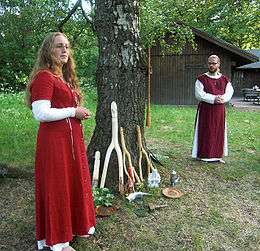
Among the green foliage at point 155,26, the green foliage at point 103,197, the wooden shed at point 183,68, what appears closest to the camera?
the green foliage at point 103,197

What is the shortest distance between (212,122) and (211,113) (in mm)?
164

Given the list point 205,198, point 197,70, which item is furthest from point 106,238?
point 197,70

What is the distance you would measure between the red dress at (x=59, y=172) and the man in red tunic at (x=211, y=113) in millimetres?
3785

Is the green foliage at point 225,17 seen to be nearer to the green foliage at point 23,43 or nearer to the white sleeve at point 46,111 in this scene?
the green foliage at point 23,43

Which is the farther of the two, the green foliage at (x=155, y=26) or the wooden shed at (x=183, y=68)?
the wooden shed at (x=183, y=68)

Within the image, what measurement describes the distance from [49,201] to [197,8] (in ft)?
118

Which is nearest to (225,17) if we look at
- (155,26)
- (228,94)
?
(155,26)

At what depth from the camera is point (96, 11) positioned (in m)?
5.19

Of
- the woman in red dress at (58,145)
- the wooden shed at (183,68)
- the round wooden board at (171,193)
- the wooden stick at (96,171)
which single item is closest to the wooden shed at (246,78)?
the wooden shed at (183,68)

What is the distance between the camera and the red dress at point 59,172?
353cm

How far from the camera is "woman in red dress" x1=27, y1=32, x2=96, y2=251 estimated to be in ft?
11.3

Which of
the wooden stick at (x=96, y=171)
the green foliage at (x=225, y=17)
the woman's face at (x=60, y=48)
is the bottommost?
the wooden stick at (x=96, y=171)

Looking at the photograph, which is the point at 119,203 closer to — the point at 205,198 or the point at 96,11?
the point at 205,198

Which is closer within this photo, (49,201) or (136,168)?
(49,201)
